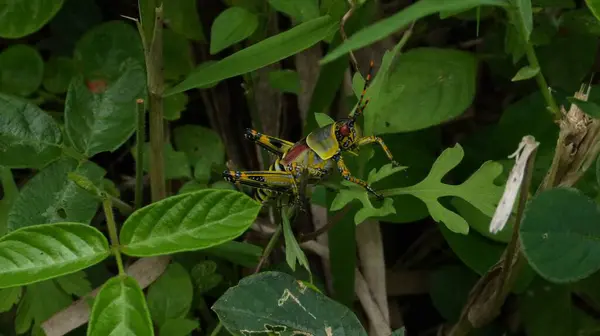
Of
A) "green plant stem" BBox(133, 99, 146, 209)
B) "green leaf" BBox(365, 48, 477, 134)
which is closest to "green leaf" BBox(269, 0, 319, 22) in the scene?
"green leaf" BBox(365, 48, 477, 134)

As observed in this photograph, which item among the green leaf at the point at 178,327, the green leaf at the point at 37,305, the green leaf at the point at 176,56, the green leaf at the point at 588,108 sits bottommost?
the green leaf at the point at 178,327

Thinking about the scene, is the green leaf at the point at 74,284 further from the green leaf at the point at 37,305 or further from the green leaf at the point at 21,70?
the green leaf at the point at 21,70

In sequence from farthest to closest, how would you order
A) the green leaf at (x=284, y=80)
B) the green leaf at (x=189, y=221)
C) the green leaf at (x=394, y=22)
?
1. the green leaf at (x=284, y=80)
2. the green leaf at (x=189, y=221)
3. the green leaf at (x=394, y=22)

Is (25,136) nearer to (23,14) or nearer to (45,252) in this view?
(23,14)

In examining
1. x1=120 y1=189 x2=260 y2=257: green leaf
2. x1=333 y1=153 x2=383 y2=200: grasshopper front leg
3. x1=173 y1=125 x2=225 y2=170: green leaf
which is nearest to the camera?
x1=120 y1=189 x2=260 y2=257: green leaf

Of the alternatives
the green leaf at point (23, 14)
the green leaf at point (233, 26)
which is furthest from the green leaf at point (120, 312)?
the green leaf at point (23, 14)

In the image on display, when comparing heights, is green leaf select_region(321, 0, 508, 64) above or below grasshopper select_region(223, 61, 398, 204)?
above

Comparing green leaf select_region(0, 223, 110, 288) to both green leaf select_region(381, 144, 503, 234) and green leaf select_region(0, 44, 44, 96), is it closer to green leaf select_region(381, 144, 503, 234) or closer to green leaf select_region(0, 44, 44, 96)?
green leaf select_region(381, 144, 503, 234)
